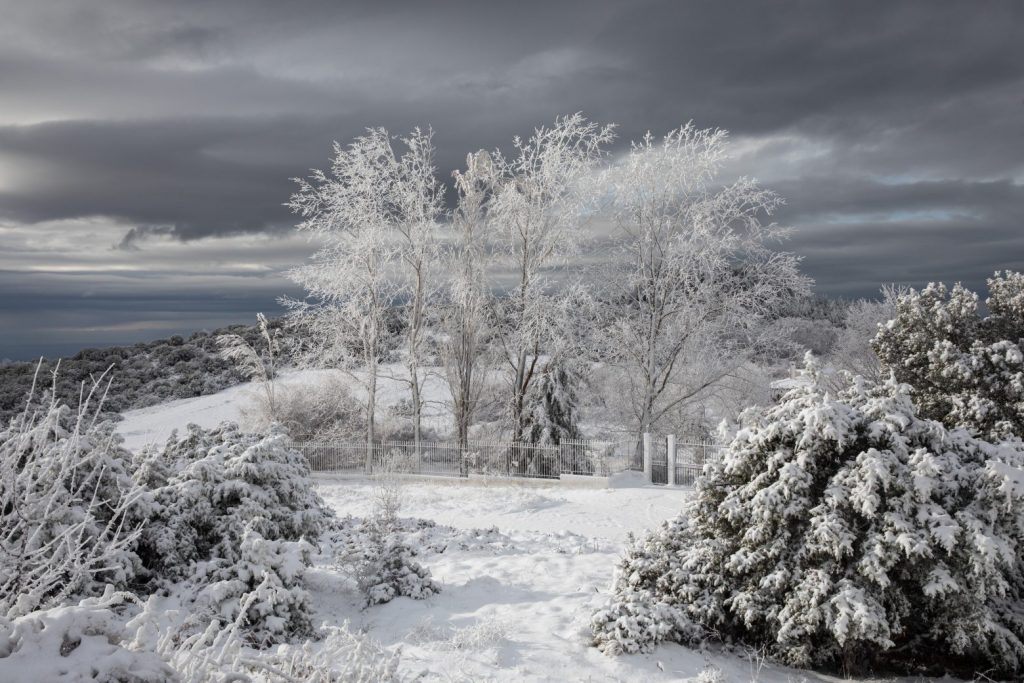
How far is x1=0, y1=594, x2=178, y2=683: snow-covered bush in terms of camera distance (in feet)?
9.38

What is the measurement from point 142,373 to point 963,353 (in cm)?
4504

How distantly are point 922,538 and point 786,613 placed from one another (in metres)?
1.61

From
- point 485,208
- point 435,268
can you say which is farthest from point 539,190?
point 435,268

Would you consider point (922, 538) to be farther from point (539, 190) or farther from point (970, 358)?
point (539, 190)

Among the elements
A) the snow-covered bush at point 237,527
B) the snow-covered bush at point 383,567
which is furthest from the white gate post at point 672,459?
the snow-covered bush at point 237,527

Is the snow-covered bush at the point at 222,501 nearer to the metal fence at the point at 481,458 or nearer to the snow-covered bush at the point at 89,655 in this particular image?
the snow-covered bush at the point at 89,655

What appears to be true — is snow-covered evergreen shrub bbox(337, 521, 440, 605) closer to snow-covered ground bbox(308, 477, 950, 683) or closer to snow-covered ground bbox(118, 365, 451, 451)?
snow-covered ground bbox(308, 477, 950, 683)

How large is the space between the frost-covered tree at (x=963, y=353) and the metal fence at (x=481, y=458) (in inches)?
330

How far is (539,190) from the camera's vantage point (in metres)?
23.7

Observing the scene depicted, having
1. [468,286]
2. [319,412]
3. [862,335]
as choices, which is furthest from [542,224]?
[862,335]

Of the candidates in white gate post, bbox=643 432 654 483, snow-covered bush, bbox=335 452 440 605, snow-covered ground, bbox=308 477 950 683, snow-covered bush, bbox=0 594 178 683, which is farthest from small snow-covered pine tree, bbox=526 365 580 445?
snow-covered bush, bbox=0 594 178 683

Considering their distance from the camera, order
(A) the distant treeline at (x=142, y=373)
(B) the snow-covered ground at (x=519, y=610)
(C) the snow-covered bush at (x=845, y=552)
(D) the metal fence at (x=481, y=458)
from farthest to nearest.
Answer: (A) the distant treeline at (x=142, y=373), (D) the metal fence at (x=481, y=458), (C) the snow-covered bush at (x=845, y=552), (B) the snow-covered ground at (x=519, y=610)

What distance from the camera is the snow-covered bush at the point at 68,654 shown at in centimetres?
286

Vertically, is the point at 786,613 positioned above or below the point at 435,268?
below
